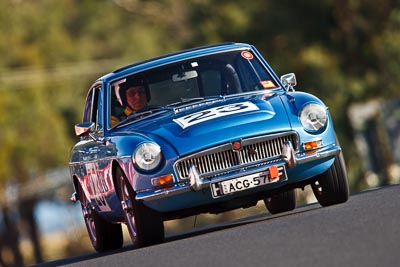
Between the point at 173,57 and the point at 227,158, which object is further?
the point at 173,57

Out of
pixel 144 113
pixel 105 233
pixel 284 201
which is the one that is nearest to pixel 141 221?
pixel 144 113

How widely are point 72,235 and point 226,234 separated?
49.0 m

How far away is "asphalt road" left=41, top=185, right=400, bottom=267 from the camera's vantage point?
29.7 ft

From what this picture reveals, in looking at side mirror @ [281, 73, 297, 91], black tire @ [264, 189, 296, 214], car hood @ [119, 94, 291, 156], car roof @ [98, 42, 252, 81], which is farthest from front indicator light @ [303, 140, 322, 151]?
black tire @ [264, 189, 296, 214]

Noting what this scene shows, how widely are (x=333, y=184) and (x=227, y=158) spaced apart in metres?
1.14

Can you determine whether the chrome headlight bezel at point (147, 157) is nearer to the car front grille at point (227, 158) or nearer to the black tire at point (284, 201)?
the car front grille at point (227, 158)

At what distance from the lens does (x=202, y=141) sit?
1195cm

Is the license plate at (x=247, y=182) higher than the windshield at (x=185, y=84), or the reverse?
the windshield at (x=185, y=84)

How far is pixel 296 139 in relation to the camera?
12.2m

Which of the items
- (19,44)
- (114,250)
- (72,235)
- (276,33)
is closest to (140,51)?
(19,44)

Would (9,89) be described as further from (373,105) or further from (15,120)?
(373,105)

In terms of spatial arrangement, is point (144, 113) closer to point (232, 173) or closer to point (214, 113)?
point (214, 113)

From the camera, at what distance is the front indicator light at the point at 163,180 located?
11938 millimetres

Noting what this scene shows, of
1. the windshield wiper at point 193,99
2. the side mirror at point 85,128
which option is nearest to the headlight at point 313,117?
the windshield wiper at point 193,99
